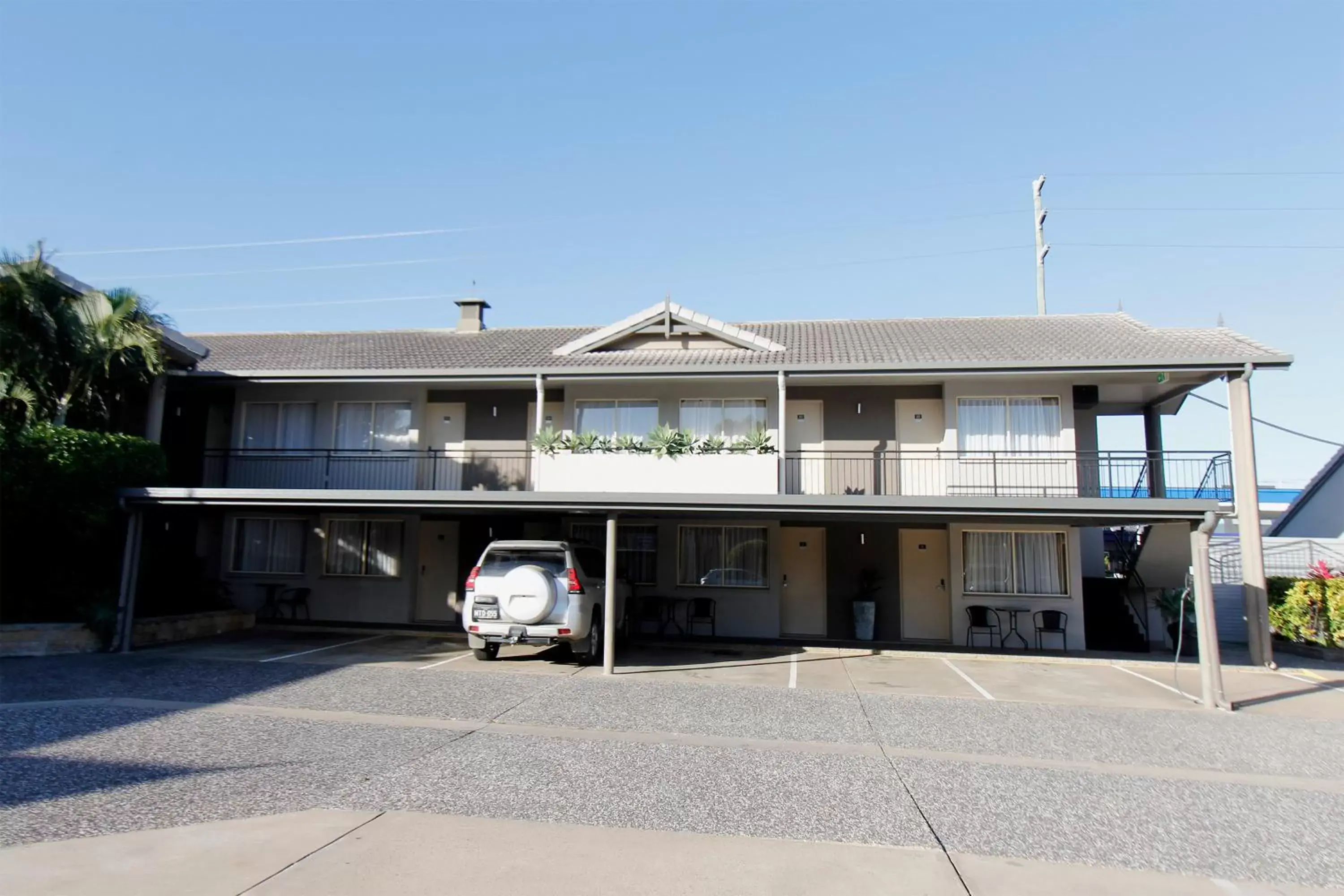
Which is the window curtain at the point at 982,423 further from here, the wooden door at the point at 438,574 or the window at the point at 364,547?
the window at the point at 364,547

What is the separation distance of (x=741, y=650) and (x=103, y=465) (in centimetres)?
1065

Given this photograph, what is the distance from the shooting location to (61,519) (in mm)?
12086

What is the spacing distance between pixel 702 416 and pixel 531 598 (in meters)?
6.15

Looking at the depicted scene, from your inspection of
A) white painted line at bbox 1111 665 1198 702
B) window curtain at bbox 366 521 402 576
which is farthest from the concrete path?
window curtain at bbox 366 521 402 576

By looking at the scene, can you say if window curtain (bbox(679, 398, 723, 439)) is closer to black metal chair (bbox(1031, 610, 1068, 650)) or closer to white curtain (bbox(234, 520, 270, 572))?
black metal chair (bbox(1031, 610, 1068, 650))

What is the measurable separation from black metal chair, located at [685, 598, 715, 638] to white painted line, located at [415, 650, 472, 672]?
14.3ft

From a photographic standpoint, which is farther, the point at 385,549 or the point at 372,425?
the point at 372,425

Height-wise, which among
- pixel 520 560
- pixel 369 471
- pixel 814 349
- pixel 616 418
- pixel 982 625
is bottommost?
pixel 982 625

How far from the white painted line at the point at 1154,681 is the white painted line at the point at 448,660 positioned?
1030 centimetres

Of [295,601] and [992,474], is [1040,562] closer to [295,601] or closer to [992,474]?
[992,474]

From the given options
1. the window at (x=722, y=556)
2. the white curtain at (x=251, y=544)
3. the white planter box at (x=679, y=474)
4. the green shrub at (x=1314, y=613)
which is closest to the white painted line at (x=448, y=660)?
the white planter box at (x=679, y=474)

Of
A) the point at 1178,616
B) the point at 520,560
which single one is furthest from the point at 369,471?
the point at 1178,616

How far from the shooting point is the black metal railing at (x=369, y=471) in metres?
16.5

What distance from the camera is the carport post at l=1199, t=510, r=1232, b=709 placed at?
10266 millimetres
